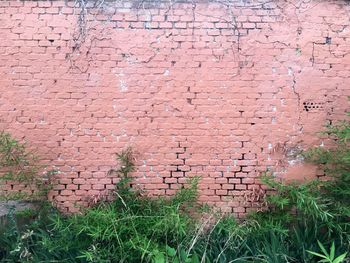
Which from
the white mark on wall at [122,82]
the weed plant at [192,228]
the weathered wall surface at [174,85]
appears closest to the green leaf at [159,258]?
the weed plant at [192,228]

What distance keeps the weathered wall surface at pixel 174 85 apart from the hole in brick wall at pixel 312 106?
0.04 feet

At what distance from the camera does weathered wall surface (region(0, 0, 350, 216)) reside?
4602 millimetres

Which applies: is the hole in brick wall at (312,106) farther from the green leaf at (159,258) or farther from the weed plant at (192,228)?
the green leaf at (159,258)

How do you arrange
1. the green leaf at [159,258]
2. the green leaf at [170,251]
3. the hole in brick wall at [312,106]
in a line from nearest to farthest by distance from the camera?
the green leaf at [159,258]
the green leaf at [170,251]
the hole in brick wall at [312,106]

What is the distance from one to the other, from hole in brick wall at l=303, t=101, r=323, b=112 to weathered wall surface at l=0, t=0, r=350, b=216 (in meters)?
0.01

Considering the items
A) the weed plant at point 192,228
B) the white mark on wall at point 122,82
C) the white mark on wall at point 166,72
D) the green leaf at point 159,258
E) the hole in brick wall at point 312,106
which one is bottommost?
the green leaf at point 159,258

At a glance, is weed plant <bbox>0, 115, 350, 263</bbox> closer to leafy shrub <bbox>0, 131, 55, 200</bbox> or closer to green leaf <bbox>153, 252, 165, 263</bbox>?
green leaf <bbox>153, 252, 165, 263</bbox>

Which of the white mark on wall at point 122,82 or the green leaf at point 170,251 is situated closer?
the green leaf at point 170,251

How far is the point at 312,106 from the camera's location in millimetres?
4719

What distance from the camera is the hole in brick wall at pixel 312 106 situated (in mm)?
4714

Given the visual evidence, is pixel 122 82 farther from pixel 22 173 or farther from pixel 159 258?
pixel 159 258

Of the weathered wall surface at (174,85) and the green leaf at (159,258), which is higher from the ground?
the weathered wall surface at (174,85)

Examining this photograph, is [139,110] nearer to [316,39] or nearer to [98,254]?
[98,254]

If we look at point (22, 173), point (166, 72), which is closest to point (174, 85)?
point (166, 72)
